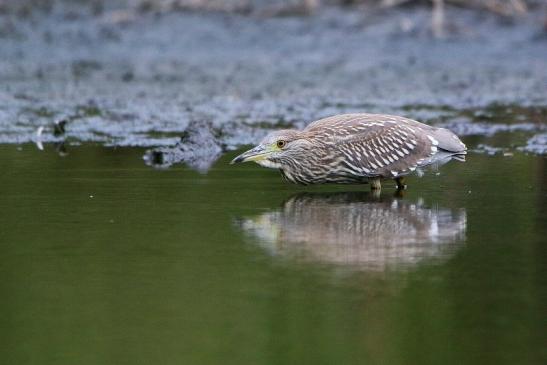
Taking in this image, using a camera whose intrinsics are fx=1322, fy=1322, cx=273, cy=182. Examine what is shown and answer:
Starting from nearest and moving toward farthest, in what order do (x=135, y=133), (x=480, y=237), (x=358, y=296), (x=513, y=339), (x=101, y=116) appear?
(x=513, y=339), (x=358, y=296), (x=480, y=237), (x=135, y=133), (x=101, y=116)

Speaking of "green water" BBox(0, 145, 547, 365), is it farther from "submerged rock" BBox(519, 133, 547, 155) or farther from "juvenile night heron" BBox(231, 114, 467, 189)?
"submerged rock" BBox(519, 133, 547, 155)

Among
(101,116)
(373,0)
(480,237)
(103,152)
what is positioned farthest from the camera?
(373,0)

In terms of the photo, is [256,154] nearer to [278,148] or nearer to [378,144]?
[278,148]

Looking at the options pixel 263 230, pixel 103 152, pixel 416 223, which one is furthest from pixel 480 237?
pixel 103 152

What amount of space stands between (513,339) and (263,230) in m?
2.49

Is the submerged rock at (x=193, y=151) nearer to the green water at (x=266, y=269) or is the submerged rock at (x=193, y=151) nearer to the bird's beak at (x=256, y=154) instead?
the green water at (x=266, y=269)

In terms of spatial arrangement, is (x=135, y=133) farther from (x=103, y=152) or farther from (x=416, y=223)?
(x=416, y=223)

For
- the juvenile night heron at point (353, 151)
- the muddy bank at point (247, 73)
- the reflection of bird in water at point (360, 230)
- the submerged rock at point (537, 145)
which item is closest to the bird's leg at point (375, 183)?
the juvenile night heron at point (353, 151)

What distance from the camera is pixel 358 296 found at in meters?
6.09

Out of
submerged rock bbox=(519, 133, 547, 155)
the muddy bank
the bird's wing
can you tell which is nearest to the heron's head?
the bird's wing

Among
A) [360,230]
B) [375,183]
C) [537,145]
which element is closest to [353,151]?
[375,183]

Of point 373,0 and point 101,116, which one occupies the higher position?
point 373,0

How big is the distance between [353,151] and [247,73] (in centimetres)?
763

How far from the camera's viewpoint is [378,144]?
9156 mm
